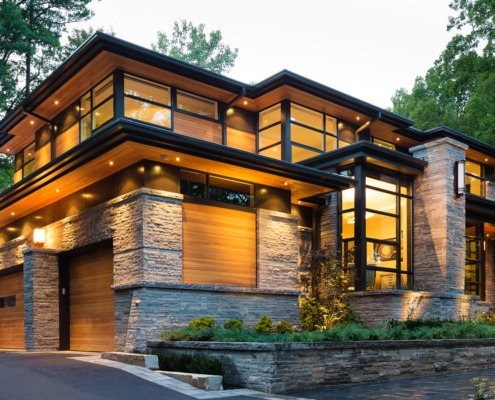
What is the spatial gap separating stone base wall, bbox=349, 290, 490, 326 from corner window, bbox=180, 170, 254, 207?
445 centimetres

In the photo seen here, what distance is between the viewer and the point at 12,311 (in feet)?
60.6

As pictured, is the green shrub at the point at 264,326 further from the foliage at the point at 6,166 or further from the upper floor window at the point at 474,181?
the foliage at the point at 6,166

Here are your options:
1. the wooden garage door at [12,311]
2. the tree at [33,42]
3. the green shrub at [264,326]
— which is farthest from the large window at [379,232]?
the tree at [33,42]

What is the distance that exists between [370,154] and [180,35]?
28947 mm

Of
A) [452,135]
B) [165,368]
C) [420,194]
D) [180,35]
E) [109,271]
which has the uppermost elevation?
[180,35]

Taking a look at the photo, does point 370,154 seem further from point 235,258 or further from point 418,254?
point 235,258

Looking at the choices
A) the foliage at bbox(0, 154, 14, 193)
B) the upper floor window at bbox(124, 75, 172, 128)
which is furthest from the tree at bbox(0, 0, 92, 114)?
the upper floor window at bbox(124, 75, 172, 128)

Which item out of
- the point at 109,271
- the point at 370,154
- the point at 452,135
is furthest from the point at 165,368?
the point at 452,135

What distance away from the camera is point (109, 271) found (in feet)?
46.8

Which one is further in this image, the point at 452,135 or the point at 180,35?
the point at 180,35

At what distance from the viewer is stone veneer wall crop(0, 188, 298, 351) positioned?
40.7ft

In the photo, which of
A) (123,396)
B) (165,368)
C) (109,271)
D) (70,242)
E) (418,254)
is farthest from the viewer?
(418,254)

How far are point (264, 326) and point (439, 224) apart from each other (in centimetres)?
802

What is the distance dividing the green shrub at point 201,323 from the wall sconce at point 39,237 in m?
6.37
